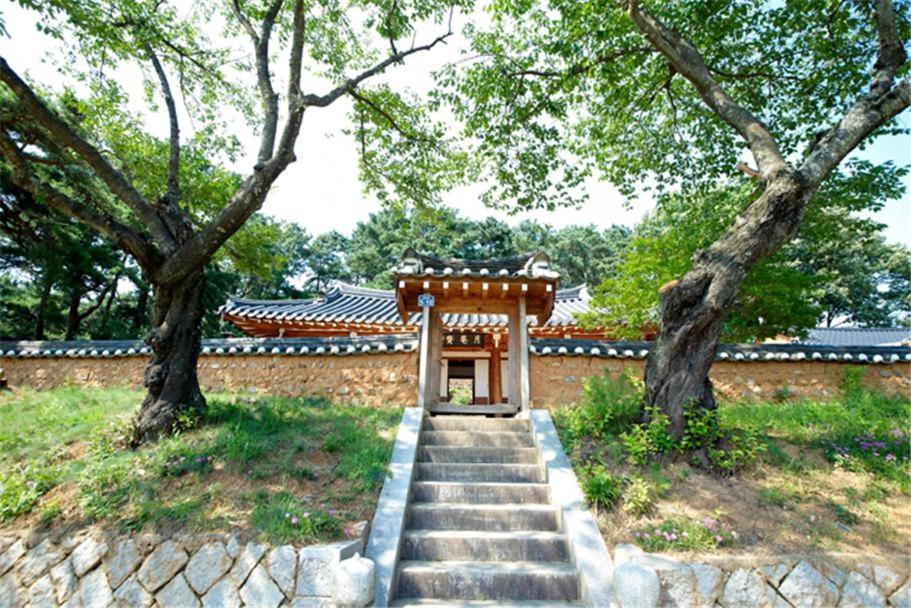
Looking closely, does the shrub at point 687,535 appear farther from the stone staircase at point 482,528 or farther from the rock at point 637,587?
the stone staircase at point 482,528

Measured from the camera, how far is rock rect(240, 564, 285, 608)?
3666 mm

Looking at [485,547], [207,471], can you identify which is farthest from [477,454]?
[207,471]

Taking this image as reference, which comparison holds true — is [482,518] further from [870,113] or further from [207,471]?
[870,113]

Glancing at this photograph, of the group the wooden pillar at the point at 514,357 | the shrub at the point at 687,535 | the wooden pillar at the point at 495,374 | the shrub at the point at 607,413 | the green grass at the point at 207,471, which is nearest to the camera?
the shrub at the point at 687,535

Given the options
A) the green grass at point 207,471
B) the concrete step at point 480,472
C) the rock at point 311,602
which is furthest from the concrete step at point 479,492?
the rock at point 311,602

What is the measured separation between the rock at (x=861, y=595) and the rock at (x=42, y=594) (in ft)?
22.9

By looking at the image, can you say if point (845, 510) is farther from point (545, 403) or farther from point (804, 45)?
point (804, 45)

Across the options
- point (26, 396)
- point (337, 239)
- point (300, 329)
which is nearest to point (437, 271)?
point (300, 329)

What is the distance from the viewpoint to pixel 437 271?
7.26m

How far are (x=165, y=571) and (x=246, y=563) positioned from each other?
773 mm

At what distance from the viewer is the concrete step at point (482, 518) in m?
4.58

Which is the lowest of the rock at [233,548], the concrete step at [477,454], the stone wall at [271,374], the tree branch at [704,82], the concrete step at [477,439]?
the rock at [233,548]

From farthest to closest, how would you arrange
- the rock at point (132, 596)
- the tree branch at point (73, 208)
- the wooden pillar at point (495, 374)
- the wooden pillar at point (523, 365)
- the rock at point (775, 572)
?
the wooden pillar at point (495, 374) → the wooden pillar at point (523, 365) → the tree branch at point (73, 208) → the rock at point (132, 596) → the rock at point (775, 572)

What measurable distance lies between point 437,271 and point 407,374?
2.03 meters
